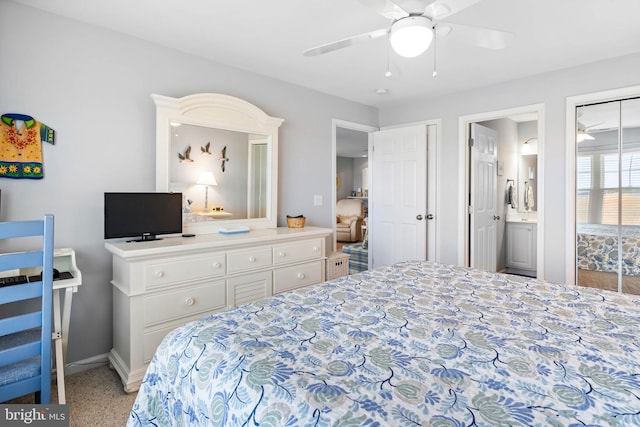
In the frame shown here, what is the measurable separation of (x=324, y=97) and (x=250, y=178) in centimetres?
145

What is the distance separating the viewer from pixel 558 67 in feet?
10.5

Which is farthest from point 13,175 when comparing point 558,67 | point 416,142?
point 558,67

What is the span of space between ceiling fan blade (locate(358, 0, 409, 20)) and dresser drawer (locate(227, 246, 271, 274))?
1.82 m

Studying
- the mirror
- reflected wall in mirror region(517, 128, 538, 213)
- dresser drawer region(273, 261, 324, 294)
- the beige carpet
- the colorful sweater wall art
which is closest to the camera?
the beige carpet

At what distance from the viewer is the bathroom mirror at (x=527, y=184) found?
5316mm

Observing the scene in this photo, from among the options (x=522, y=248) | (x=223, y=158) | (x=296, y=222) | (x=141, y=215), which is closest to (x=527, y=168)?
(x=522, y=248)

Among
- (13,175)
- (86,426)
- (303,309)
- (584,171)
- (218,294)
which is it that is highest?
(584,171)

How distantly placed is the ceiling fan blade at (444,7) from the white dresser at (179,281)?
1.86 m

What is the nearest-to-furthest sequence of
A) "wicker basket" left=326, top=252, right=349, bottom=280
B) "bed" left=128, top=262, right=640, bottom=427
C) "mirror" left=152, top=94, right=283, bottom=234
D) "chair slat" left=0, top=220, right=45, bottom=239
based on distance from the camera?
"bed" left=128, top=262, right=640, bottom=427, "chair slat" left=0, top=220, right=45, bottom=239, "mirror" left=152, top=94, right=283, bottom=234, "wicker basket" left=326, top=252, right=349, bottom=280

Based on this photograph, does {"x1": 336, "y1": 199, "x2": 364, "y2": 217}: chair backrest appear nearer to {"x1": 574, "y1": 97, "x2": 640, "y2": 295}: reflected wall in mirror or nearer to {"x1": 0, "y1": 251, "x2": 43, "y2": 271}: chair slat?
{"x1": 574, "y1": 97, "x2": 640, "y2": 295}: reflected wall in mirror

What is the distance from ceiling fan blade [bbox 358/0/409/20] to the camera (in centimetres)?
157

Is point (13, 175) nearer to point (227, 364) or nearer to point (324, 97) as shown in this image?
point (227, 364)

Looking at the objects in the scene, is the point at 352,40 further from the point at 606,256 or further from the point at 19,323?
the point at 606,256

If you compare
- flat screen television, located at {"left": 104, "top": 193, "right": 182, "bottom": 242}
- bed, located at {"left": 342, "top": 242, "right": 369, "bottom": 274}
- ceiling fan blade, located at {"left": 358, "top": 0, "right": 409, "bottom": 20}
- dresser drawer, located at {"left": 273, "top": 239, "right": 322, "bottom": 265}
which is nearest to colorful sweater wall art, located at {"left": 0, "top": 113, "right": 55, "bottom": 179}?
flat screen television, located at {"left": 104, "top": 193, "right": 182, "bottom": 242}
